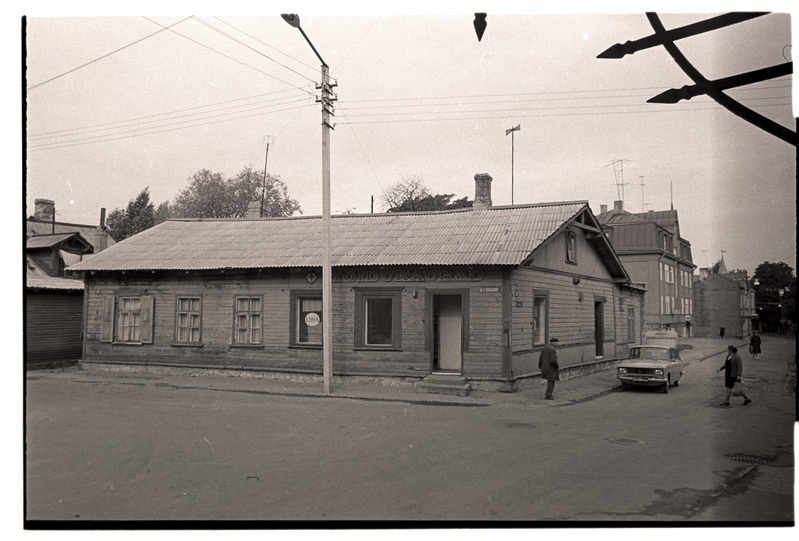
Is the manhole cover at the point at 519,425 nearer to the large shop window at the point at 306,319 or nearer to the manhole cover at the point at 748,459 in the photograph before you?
the manhole cover at the point at 748,459

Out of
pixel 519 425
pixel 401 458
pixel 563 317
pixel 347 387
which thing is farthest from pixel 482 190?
pixel 401 458

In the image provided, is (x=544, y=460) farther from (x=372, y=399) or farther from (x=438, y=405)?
(x=372, y=399)

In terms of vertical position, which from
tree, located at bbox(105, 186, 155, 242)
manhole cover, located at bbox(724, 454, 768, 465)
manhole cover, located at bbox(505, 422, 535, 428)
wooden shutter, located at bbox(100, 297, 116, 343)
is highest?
tree, located at bbox(105, 186, 155, 242)

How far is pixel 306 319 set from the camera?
758 inches

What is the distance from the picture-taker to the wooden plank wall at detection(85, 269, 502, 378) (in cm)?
1716

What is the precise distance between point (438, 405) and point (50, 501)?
30.9 feet

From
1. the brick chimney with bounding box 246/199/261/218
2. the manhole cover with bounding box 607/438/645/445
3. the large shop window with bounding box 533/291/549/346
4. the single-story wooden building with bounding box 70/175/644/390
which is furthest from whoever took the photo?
the brick chimney with bounding box 246/199/261/218

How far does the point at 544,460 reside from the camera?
895 centimetres

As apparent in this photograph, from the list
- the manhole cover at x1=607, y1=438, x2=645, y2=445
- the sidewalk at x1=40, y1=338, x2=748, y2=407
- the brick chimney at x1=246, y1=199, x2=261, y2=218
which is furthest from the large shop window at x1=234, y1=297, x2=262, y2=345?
the manhole cover at x1=607, y1=438, x2=645, y2=445

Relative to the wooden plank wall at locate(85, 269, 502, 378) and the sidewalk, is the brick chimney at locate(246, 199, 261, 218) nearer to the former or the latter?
the wooden plank wall at locate(85, 269, 502, 378)

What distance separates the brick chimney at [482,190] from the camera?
71.9 ft

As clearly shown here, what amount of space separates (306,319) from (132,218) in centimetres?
3097

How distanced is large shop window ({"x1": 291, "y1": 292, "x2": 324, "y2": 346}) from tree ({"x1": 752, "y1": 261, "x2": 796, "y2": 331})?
12.3 metres

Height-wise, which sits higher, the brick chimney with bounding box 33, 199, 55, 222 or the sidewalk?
the brick chimney with bounding box 33, 199, 55, 222
